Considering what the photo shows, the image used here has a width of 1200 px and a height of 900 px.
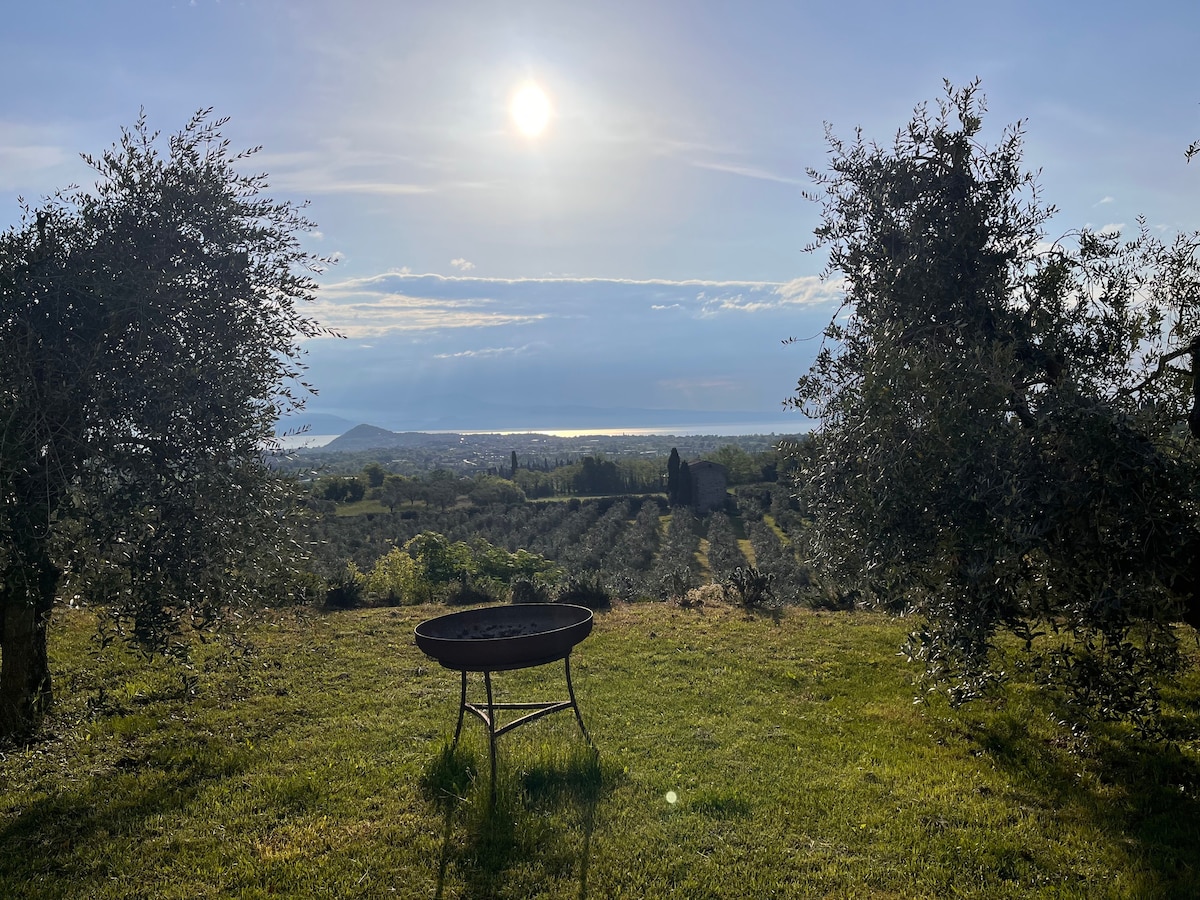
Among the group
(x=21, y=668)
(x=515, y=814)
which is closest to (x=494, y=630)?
(x=515, y=814)

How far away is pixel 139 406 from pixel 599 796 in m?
5.85

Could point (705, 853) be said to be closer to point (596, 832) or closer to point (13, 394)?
point (596, 832)

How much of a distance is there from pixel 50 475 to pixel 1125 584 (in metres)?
8.92

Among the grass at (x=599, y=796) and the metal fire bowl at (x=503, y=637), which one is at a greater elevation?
the metal fire bowl at (x=503, y=637)

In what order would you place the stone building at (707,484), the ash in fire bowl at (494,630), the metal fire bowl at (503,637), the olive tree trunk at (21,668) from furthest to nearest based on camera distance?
the stone building at (707,484), the ash in fire bowl at (494,630), the olive tree trunk at (21,668), the metal fire bowl at (503,637)

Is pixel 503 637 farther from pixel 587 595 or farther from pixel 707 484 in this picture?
pixel 707 484

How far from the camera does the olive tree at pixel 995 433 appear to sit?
197 inches

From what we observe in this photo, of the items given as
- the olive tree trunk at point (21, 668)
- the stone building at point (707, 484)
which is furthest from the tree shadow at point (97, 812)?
the stone building at point (707, 484)

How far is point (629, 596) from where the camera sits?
19734 millimetres

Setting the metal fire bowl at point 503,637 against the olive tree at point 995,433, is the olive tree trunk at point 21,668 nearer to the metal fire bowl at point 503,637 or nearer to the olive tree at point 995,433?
the metal fire bowl at point 503,637

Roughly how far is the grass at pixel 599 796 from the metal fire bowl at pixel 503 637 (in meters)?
1.24

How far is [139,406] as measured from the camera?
6.67 meters

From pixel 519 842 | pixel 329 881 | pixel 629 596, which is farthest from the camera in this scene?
pixel 629 596

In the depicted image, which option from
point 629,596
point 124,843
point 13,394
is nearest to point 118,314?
point 13,394
